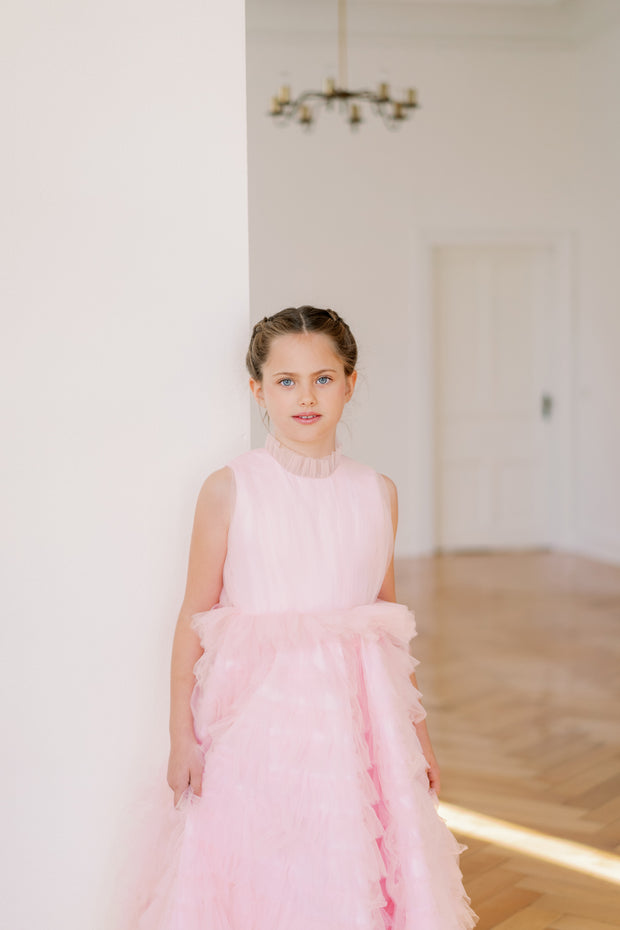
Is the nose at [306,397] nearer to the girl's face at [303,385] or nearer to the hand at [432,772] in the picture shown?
the girl's face at [303,385]

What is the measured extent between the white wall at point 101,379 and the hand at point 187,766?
5.2 inches

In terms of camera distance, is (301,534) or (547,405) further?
(547,405)

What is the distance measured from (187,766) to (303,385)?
577 millimetres

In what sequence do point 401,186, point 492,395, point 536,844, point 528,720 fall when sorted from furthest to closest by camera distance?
1. point 492,395
2. point 401,186
3. point 528,720
4. point 536,844

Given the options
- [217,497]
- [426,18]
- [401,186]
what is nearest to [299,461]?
[217,497]

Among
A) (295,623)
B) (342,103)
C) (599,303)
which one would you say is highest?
(342,103)

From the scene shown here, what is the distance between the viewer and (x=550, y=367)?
744 centimetres

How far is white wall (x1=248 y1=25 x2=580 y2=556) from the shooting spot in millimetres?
6902

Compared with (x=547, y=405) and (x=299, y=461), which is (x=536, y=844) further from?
(x=547, y=405)

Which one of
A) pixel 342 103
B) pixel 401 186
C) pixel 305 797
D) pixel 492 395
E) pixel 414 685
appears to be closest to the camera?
pixel 305 797

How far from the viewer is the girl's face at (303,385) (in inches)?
59.5

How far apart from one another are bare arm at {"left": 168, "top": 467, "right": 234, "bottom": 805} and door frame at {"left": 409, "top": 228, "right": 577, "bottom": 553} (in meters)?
5.68

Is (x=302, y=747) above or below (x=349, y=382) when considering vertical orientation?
below

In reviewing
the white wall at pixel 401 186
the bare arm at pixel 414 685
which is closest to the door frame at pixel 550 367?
the white wall at pixel 401 186
